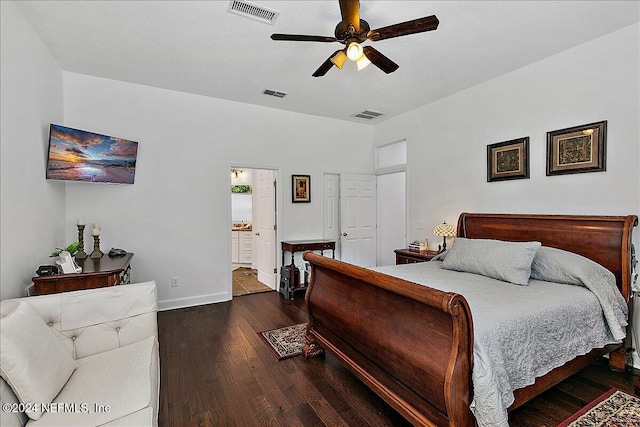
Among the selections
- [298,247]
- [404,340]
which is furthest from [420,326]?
[298,247]

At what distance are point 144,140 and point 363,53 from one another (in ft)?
10.3

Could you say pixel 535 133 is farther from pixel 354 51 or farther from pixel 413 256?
pixel 354 51

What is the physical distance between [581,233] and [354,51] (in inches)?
106

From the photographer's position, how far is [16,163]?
2.40 metres

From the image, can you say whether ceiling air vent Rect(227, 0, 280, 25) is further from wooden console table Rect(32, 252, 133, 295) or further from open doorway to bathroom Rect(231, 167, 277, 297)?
open doorway to bathroom Rect(231, 167, 277, 297)

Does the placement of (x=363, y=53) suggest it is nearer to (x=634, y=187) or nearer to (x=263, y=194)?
(x=634, y=187)

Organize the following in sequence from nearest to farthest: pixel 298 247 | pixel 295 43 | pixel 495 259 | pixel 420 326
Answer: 1. pixel 420 326
2. pixel 495 259
3. pixel 295 43
4. pixel 298 247

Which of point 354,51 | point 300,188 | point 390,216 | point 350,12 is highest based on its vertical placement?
point 350,12

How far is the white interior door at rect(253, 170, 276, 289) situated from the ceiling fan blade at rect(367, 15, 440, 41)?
125 inches

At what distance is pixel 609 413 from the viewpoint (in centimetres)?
207

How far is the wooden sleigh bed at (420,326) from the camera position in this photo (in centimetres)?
156

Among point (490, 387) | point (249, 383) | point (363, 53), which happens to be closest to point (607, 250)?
point (490, 387)

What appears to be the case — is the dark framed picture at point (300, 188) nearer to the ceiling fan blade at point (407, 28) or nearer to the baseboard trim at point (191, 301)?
the baseboard trim at point (191, 301)

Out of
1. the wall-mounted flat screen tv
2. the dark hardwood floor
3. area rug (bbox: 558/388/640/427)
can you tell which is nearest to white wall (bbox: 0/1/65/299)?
the wall-mounted flat screen tv
